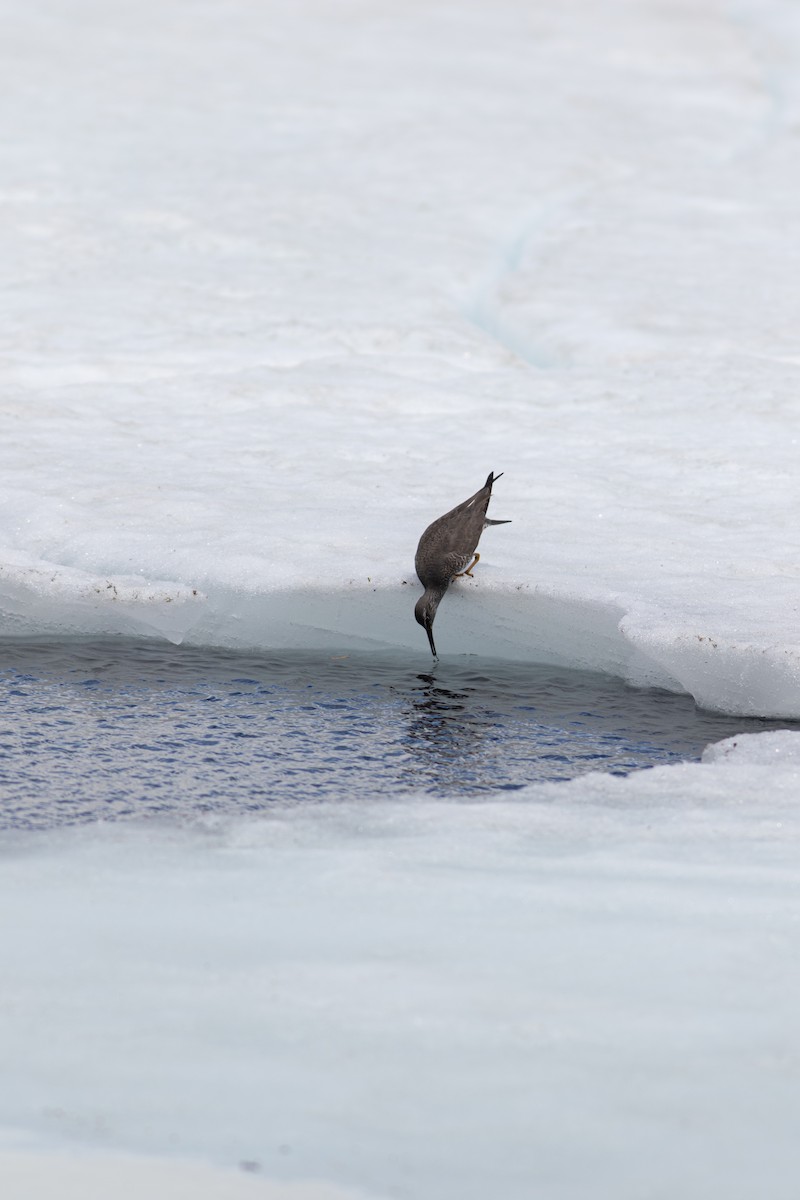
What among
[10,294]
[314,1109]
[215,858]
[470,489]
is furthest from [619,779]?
[10,294]

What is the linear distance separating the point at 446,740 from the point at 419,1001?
2.03 meters

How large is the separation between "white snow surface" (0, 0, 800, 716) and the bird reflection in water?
0.53m

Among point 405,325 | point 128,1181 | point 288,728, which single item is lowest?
point 128,1181

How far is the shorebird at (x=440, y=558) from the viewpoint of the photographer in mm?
5398

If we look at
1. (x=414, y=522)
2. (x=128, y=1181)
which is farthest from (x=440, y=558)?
(x=128, y=1181)

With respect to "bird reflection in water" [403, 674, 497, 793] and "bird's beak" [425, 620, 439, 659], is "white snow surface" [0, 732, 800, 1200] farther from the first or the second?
"bird's beak" [425, 620, 439, 659]

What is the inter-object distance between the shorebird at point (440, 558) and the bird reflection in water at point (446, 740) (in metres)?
0.29

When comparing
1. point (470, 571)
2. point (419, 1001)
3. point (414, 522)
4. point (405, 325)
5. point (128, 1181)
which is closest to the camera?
point (128, 1181)

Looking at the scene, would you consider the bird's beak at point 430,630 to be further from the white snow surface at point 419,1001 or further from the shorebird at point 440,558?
the white snow surface at point 419,1001

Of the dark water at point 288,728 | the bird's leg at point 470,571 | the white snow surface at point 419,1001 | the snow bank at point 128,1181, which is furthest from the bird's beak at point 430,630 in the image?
the snow bank at point 128,1181

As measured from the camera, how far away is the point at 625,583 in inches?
223

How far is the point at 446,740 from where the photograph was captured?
15.5 feet

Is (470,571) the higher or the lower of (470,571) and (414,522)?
the lower

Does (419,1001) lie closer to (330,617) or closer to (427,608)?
(427,608)
